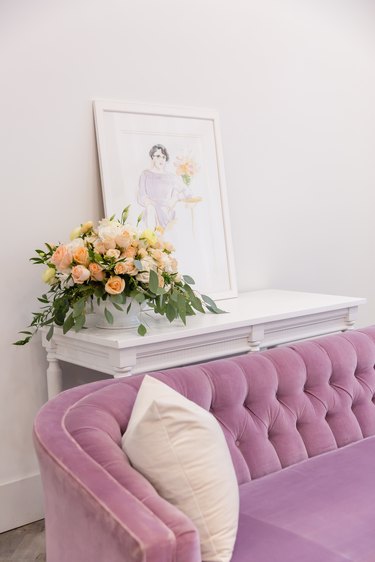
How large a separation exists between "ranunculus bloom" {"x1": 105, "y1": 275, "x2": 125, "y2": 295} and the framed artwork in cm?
59

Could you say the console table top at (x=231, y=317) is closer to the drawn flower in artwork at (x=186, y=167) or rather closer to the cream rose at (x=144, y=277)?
the cream rose at (x=144, y=277)

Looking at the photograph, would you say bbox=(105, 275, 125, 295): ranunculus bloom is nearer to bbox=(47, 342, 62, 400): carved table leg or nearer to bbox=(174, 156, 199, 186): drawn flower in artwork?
bbox=(47, 342, 62, 400): carved table leg

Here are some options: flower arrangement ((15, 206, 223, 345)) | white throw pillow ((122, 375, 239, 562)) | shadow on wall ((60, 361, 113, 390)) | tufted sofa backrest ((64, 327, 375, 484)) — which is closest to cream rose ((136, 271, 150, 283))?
flower arrangement ((15, 206, 223, 345))

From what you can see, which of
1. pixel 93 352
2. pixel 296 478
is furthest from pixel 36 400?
pixel 296 478

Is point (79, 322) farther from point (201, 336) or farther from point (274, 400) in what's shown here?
point (274, 400)

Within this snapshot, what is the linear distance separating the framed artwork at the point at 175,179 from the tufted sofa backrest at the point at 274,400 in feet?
3.28

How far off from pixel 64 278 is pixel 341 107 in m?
2.29

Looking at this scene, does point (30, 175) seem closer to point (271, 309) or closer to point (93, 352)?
point (93, 352)

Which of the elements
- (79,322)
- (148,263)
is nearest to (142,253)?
(148,263)

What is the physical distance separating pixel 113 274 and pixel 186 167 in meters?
1.00

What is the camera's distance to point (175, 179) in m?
3.46

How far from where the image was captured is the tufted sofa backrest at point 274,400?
6.67 feet

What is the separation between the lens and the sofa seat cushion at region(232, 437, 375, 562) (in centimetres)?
180

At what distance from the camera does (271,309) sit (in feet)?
10.6
